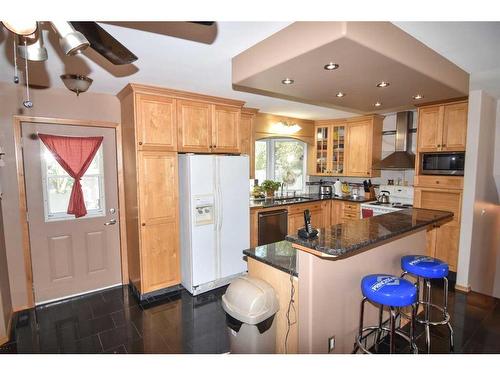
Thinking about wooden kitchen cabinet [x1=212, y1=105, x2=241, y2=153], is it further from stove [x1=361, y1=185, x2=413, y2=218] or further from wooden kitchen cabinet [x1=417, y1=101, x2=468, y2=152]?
wooden kitchen cabinet [x1=417, y1=101, x2=468, y2=152]

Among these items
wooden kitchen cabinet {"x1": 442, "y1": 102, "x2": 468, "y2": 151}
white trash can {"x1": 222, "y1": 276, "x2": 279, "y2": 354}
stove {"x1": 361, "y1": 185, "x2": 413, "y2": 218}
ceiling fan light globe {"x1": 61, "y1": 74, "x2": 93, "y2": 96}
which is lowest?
white trash can {"x1": 222, "y1": 276, "x2": 279, "y2": 354}

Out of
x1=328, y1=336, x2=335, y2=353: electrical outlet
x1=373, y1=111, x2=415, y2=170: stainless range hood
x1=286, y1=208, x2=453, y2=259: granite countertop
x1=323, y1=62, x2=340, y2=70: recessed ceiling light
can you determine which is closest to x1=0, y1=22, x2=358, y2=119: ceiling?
x1=323, y1=62, x2=340, y2=70: recessed ceiling light

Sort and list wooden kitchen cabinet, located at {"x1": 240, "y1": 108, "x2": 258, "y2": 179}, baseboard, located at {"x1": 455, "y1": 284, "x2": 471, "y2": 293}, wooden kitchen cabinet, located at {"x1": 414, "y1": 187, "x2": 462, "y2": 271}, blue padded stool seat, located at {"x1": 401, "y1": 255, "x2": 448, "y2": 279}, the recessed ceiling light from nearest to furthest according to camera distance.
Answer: the recessed ceiling light < blue padded stool seat, located at {"x1": 401, "y1": 255, "x2": 448, "y2": 279} < baseboard, located at {"x1": 455, "y1": 284, "x2": 471, "y2": 293} < wooden kitchen cabinet, located at {"x1": 414, "y1": 187, "x2": 462, "y2": 271} < wooden kitchen cabinet, located at {"x1": 240, "y1": 108, "x2": 258, "y2": 179}

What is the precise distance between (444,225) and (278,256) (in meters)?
2.73

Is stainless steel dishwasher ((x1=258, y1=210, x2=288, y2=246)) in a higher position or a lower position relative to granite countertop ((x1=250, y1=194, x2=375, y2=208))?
lower

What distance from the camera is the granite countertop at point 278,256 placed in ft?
6.24

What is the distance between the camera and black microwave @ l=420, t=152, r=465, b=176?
3334mm

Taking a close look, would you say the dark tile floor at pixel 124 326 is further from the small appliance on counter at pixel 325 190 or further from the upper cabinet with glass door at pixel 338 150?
the upper cabinet with glass door at pixel 338 150

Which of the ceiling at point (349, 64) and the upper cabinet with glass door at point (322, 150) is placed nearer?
the ceiling at point (349, 64)

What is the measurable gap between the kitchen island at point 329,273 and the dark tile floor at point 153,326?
0.76 m

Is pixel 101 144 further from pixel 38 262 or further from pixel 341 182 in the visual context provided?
pixel 341 182

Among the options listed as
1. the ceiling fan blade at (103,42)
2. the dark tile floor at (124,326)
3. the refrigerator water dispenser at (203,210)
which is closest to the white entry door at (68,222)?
the dark tile floor at (124,326)

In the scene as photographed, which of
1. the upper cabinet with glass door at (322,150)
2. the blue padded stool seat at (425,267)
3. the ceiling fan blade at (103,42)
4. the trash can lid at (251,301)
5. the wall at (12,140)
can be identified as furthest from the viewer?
the upper cabinet with glass door at (322,150)

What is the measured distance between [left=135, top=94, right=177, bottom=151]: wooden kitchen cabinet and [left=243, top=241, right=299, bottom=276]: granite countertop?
5.44 ft
